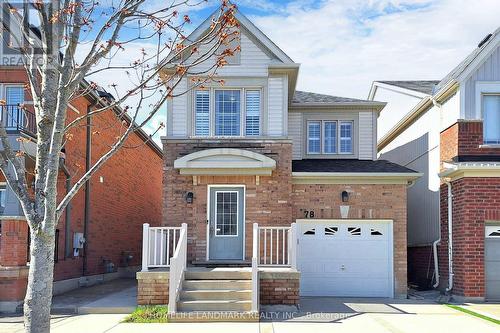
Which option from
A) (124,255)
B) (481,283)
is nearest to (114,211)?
(124,255)

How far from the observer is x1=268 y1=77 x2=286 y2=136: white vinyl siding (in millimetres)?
14953

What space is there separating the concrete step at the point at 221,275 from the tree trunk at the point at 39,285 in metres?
7.10

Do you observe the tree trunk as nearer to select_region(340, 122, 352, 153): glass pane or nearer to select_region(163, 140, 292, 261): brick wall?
select_region(163, 140, 292, 261): brick wall

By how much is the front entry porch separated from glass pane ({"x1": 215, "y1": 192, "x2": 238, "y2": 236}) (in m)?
1.55

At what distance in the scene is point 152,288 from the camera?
39.7 ft

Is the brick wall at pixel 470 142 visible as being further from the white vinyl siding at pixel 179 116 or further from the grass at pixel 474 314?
the white vinyl siding at pixel 179 116

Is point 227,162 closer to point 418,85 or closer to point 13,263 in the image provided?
point 13,263

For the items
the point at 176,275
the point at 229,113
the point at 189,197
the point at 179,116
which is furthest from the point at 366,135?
the point at 176,275

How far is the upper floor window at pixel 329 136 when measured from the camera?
17.2 metres

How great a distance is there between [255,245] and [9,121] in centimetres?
698

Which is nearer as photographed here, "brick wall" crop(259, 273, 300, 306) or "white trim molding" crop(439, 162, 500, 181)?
"brick wall" crop(259, 273, 300, 306)

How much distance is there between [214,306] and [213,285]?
2.11 ft

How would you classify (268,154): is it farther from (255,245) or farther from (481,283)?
(481,283)

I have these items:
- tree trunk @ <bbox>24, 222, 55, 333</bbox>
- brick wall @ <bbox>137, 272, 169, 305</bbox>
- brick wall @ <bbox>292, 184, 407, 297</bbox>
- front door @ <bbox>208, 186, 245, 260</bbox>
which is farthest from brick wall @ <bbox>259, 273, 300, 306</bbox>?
tree trunk @ <bbox>24, 222, 55, 333</bbox>
